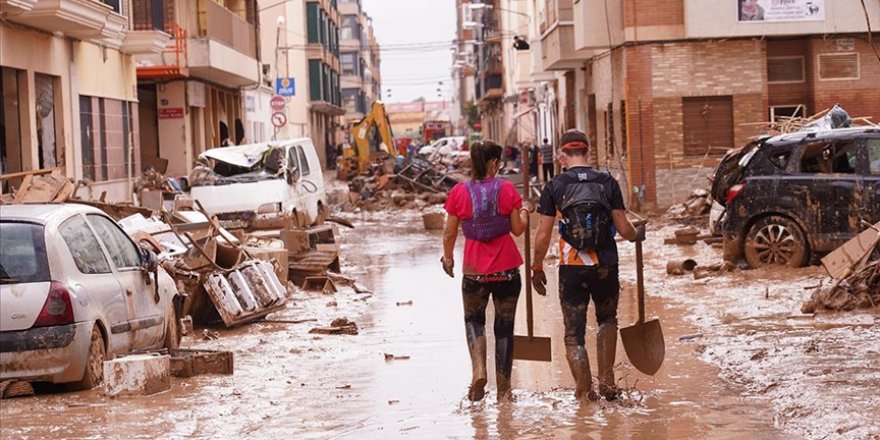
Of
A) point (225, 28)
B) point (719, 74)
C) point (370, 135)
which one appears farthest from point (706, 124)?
point (370, 135)

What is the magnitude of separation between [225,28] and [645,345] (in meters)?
31.8

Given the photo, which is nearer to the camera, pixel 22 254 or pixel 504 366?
pixel 504 366

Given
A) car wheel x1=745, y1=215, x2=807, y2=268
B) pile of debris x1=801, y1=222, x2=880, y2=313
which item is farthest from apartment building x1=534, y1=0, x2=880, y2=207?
pile of debris x1=801, y1=222, x2=880, y2=313

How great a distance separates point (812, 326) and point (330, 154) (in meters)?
76.2

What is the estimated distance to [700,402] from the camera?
9.01 meters

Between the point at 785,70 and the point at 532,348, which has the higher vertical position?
the point at 785,70

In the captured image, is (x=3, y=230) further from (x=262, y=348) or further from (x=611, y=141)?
(x=611, y=141)

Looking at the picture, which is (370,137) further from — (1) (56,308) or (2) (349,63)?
(2) (349,63)

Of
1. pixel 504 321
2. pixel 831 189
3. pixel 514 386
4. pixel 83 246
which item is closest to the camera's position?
pixel 504 321

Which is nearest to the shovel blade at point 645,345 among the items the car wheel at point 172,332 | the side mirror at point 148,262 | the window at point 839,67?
the side mirror at point 148,262

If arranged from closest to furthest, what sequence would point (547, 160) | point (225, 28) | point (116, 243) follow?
point (116, 243)
point (225, 28)
point (547, 160)

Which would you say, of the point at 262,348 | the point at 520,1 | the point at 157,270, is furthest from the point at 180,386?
the point at 520,1

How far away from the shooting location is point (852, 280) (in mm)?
13250

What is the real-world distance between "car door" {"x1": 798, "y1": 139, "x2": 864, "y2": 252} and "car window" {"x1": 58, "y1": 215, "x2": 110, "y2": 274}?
9246mm
